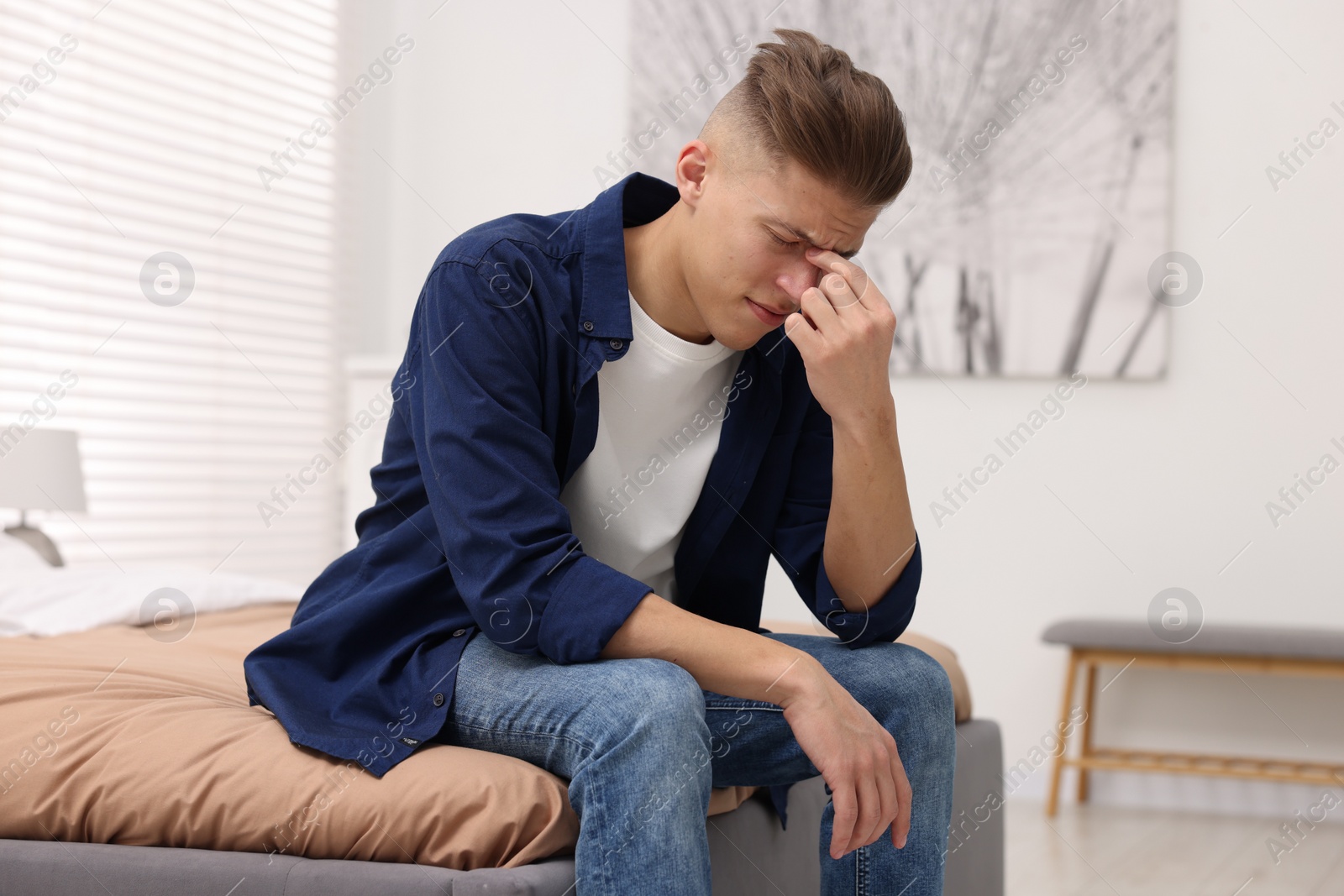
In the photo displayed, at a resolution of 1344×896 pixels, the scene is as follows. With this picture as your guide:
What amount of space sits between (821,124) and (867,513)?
393 millimetres

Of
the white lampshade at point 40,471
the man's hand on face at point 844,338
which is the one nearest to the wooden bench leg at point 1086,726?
the man's hand on face at point 844,338

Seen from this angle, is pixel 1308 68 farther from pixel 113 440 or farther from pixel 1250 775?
pixel 113 440

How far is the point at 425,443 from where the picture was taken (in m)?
1.09

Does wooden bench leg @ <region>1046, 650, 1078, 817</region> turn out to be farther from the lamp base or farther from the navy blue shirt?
the lamp base

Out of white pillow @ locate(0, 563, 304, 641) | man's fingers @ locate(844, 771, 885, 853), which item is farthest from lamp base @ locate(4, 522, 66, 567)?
man's fingers @ locate(844, 771, 885, 853)

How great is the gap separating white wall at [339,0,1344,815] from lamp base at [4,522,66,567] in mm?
2269

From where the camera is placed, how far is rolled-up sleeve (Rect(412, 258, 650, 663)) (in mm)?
1021

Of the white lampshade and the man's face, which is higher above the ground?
the man's face

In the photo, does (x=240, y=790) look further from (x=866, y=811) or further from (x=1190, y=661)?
(x=1190, y=661)

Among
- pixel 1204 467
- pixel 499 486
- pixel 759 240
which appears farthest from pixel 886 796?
pixel 1204 467

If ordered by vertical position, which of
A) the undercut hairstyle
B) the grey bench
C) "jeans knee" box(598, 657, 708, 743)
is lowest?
the grey bench

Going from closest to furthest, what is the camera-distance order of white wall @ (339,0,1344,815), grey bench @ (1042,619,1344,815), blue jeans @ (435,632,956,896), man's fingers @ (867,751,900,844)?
blue jeans @ (435,632,956,896), man's fingers @ (867,751,900,844), grey bench @ (1042,619,1344,815), white wall @ (339,0,1344,815)

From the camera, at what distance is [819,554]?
133 centimetres

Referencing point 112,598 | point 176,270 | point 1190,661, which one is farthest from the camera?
point 176,270
